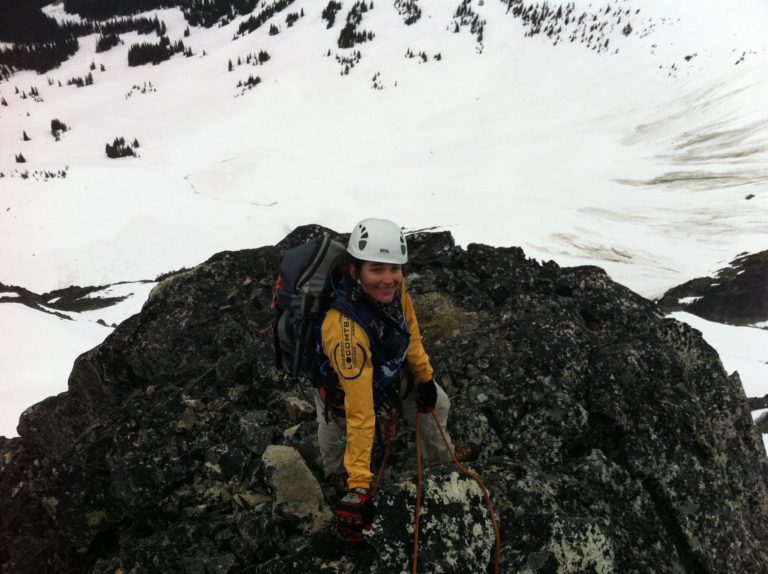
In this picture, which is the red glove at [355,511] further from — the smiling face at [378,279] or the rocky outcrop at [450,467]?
the smiling face at [378,279]

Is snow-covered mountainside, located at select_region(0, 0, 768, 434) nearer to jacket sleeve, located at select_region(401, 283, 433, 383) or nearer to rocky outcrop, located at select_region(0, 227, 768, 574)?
rocky outcrop, located at select_region(0, 227, 768, 574)

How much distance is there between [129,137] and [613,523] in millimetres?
30448

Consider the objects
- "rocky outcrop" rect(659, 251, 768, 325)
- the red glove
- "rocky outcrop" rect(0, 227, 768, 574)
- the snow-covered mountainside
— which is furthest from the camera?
the snow-covered mountainside

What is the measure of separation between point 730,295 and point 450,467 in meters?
14.6

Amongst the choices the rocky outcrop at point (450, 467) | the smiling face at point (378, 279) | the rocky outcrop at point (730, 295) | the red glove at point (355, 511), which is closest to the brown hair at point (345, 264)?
the smiling face at point (378, 279)

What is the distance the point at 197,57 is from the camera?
34.7 meters

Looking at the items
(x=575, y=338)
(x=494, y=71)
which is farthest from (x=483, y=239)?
(x=494, y=71)

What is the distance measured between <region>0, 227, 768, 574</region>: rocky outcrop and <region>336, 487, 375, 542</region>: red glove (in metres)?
0.20

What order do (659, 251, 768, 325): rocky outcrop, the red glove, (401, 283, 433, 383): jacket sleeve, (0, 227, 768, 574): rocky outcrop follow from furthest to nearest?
(659, 251, 768, 325): rocky outcrop
(401, 283, 433, 383): jacket sleeve
(0, 227, 768, 574): rocky outcrop
the red glove

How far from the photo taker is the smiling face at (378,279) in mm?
2779

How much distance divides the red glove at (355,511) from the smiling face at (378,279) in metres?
1.11

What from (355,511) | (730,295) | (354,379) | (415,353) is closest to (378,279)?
(354,379)

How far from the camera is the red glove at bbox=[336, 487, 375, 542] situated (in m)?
2.60

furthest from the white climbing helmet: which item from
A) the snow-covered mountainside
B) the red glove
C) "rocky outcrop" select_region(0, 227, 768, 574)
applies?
the snow-covered mountainside
